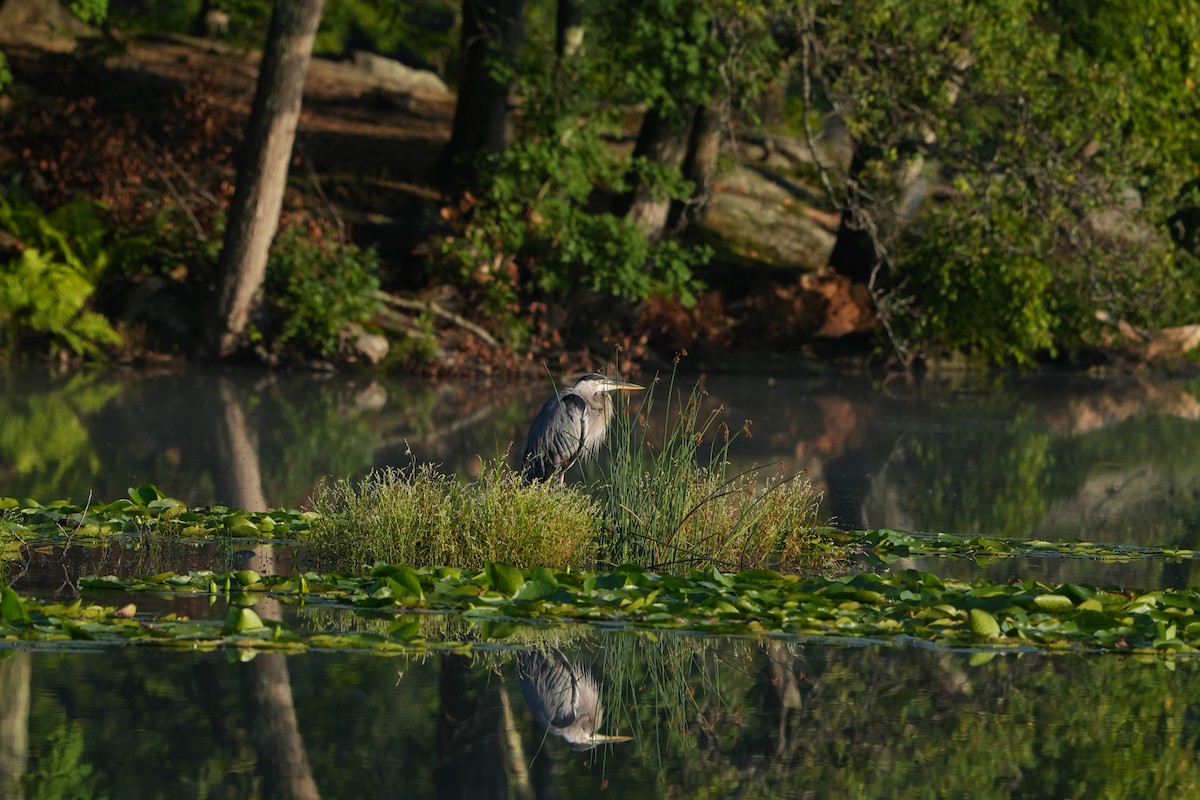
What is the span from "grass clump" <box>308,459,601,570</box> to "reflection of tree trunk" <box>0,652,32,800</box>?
97.9 inches

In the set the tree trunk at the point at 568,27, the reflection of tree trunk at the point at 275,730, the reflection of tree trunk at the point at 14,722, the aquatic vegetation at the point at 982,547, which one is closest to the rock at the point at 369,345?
the tree trunk at the point at 568,27

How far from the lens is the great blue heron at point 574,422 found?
32.9 ft

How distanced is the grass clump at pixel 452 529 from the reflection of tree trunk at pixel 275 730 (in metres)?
2.07

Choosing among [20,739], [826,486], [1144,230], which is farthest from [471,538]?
[1144,230]

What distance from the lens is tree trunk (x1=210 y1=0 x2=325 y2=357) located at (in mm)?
20781

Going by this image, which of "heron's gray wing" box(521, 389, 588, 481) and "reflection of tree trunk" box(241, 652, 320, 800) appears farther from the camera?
"heron's gray wing" box(521, 389, 588, 481)

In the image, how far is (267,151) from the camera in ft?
68.8

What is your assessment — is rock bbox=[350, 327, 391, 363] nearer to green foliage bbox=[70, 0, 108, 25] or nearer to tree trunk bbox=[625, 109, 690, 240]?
tree trunk bbox=[625, 109, 690, 240]

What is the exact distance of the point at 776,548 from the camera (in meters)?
9.88

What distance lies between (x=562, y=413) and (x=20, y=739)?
15.7 ft

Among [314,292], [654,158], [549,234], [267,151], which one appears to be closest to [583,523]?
[267,151]

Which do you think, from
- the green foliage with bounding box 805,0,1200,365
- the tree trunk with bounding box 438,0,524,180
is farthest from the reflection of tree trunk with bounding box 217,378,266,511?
the green foliage with bounding box 805,0,1200,365

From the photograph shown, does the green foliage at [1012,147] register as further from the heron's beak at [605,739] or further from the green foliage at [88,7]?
the heron's beak at [605,739]

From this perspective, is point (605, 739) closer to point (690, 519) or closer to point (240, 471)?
point (690, 519)
